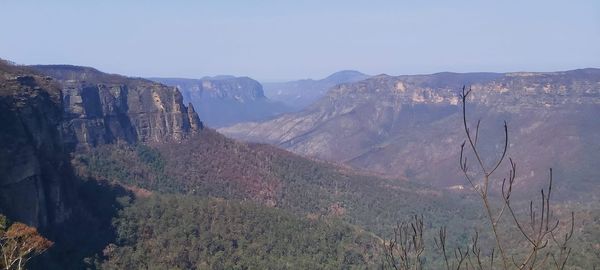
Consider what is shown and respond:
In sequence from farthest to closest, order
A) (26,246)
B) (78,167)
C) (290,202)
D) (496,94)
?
1. (496,94)
2. (290,202)
3. (78,167)
4. (26,246)

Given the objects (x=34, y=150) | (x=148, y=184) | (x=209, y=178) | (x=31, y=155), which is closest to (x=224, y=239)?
(x=34, y=150)

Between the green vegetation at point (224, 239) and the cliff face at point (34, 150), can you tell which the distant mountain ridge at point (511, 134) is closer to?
the green vegetation at point (224, 239)

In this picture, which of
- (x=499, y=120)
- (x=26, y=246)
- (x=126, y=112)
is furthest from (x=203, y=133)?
(x=499, y=120)

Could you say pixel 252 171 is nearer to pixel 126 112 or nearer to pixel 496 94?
pixel 126 112

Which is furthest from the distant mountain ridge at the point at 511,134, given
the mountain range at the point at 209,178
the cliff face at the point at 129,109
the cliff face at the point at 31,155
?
the cliff face at the point at 31,155

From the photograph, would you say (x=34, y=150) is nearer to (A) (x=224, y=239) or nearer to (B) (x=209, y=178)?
(A) (x=224, y=239)

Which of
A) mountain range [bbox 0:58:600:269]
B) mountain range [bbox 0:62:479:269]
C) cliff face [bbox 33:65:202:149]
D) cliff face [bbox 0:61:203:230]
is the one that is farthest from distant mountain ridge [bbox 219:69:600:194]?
cliff face [bbox 0:61:203:230]
